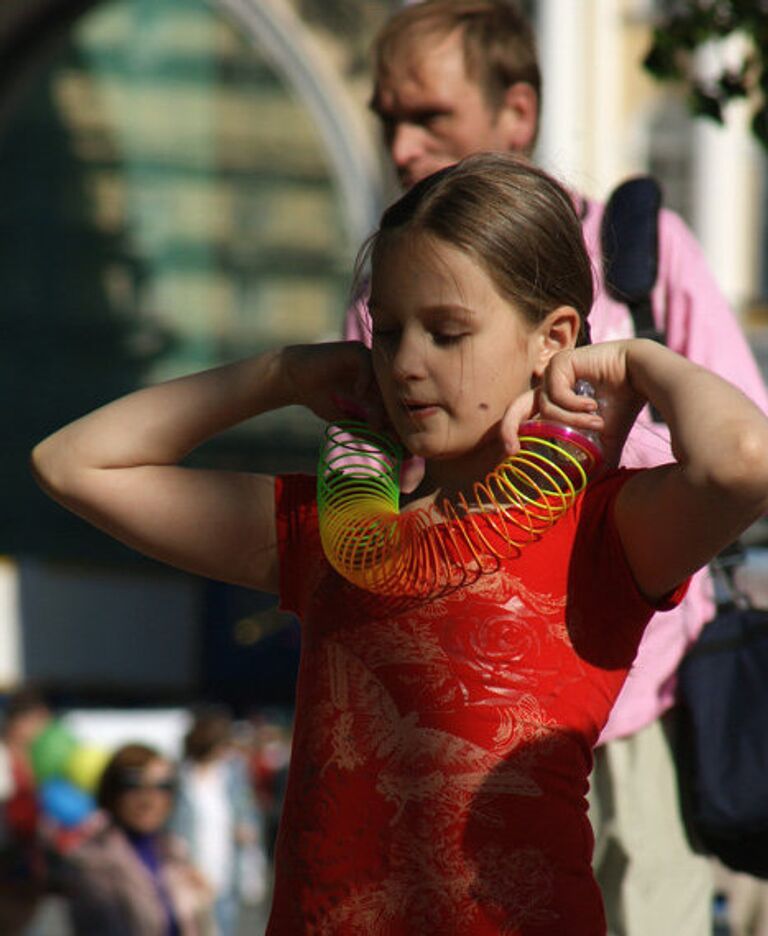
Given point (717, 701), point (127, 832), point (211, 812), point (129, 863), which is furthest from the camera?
point (211, 812)

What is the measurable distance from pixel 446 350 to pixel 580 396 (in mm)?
162

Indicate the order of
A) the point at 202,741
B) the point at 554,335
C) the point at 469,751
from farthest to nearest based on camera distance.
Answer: the point at 202,741 < the point at 554,335 < the point at 469,751

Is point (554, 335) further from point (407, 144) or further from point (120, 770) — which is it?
point (120, 770)

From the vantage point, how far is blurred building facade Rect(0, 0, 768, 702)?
2320cm

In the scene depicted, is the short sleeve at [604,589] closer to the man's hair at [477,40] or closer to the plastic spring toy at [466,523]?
the plastic spring toy at [466,523]

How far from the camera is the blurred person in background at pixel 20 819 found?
8.17 metres

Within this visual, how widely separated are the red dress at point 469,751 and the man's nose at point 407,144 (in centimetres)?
114

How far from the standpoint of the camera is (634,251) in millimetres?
3156

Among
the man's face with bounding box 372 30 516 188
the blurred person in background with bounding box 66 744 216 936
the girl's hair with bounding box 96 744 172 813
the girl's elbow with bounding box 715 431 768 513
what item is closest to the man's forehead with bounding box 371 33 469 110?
the man's face with bounding box 372 30 516 188

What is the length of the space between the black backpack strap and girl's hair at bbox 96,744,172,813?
16.6 ft

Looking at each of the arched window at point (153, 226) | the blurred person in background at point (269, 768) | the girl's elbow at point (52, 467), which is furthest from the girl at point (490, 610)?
the arched window at point (153, 226)

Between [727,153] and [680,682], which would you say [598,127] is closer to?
[727,153]

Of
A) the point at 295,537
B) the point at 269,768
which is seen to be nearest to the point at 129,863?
the point at 295,537

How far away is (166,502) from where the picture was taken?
2.55 meters
